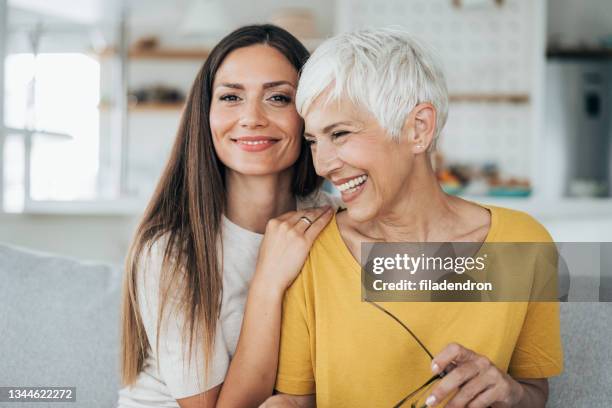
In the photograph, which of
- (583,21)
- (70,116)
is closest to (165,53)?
(70,116)

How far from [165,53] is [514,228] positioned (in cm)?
483

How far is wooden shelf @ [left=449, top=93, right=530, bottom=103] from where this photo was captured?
477 cm

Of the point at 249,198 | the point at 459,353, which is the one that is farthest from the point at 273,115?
the point at 459,353

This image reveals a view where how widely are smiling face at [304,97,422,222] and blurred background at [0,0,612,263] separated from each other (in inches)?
97.6

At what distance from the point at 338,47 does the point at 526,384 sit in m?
0.64

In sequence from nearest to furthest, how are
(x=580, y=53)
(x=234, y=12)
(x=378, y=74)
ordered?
(x=378, y=74)
(x=580, y=53)
(x=234, y=12)

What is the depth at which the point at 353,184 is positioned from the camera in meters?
1.05

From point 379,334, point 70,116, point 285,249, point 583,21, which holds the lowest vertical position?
point 379,334

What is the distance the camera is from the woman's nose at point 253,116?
3.88ft

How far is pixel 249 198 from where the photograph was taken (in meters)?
1.30

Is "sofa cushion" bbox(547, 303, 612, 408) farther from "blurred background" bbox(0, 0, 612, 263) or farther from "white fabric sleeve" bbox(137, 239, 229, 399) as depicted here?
"blurred background" bbox(0, 0, 612, 263)

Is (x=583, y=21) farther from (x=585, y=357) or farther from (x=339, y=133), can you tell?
(x=339, y=133)

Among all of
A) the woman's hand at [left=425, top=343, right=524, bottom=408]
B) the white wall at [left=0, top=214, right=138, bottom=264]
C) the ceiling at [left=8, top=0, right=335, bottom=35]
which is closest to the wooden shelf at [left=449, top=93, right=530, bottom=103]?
the ceiling at [left=8, top=0, right=335, bottom=35]

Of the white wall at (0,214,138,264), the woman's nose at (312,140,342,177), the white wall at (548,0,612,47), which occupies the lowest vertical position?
the white wall at (0,214,138,264)
